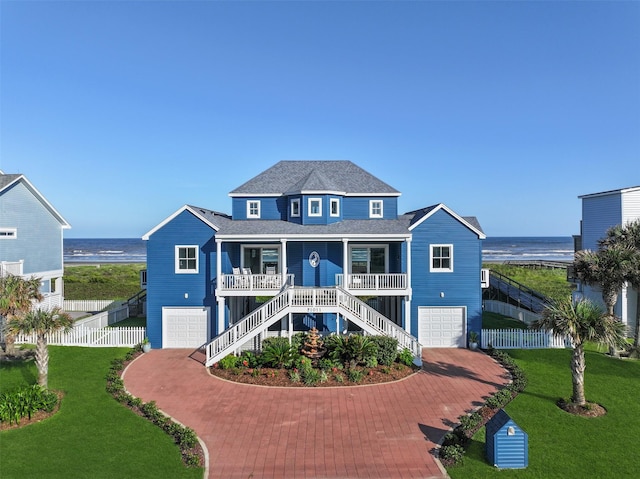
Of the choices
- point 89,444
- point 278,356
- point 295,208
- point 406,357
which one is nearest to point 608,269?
point 406,357

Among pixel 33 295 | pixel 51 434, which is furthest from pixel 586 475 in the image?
pixel 33 295

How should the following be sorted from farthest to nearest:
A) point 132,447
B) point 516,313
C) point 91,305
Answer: point 91,305
point 516,313
point 132,447

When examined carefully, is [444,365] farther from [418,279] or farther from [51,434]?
[51,434]

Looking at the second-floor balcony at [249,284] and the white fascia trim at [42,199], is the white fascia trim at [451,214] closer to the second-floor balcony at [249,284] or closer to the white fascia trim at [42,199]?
the second-floor balcony at [249,284]

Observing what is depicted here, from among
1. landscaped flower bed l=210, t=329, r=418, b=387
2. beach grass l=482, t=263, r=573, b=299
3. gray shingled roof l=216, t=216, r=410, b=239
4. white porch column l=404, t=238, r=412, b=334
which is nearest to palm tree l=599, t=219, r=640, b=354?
white porch column l=404, t=238, r=412, b=334

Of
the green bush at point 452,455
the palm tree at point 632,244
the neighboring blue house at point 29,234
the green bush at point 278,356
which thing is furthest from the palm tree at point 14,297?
the palm tree at point 632,244

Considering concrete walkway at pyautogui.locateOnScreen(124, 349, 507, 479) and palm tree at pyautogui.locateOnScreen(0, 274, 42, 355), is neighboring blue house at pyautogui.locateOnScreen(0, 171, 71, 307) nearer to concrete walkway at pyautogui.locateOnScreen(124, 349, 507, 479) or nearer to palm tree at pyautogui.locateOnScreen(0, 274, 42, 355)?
palm tree at pyautogui.locateOnScreen(0, 274, 42, 355)

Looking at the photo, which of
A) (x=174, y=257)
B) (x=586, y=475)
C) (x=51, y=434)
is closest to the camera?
(x=586, y=475)
